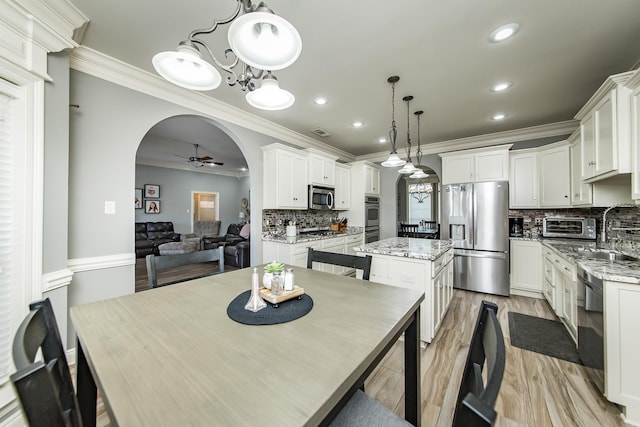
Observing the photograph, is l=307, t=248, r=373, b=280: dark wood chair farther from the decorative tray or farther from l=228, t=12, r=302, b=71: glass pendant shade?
l=228, t=12, r=302, b=71: glass pendant shade

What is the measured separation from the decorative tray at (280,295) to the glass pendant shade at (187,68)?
1109mm

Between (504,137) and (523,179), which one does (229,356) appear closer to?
(523,179)

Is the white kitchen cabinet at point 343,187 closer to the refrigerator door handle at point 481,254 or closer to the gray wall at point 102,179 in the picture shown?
the refrigerator door handle at point 481,254

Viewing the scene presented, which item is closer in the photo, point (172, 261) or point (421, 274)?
point (172, 261)

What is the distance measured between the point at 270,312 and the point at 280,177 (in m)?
2.84

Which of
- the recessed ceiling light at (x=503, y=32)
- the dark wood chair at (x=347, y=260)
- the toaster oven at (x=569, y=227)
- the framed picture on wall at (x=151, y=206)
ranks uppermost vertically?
the recessed ceiling light at (x=503, y=32)

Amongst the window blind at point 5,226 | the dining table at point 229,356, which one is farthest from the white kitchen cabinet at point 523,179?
the window blind at point 5,226

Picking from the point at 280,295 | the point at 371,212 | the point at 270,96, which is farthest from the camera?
the point at 371,212

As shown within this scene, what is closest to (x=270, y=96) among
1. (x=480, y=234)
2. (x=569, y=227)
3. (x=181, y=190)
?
(x=480, y=234)

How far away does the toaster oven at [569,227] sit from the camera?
10.9 ft

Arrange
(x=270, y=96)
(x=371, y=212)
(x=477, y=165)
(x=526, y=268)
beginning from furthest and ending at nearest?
(x=371, y=212), (x=477, y=165), (x=526, y=268), (x=270, y=96)

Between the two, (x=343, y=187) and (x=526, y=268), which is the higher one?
(x=343, y=187)

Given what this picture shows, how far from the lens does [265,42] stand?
983 millimetres

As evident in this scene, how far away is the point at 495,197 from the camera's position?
12.2 feet
